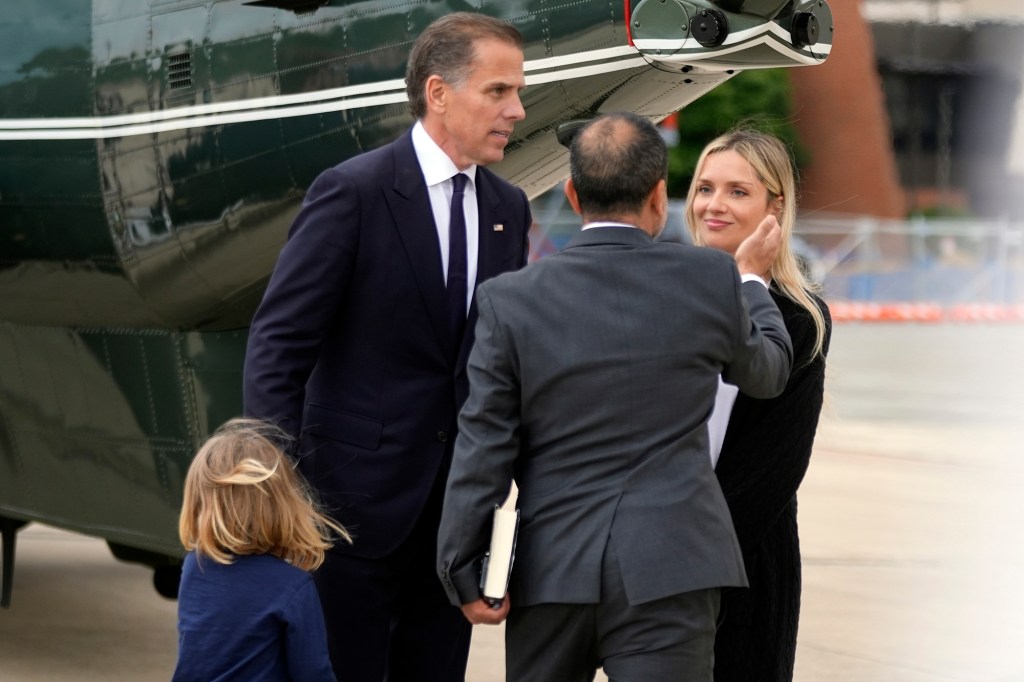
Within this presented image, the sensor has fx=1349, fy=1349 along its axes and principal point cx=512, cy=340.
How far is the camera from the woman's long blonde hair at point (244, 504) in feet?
9.00

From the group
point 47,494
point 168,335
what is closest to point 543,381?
point 168,335

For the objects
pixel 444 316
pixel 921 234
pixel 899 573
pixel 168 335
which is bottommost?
pixel 921 234

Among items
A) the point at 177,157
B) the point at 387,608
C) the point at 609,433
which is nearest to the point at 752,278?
the point at 609,433

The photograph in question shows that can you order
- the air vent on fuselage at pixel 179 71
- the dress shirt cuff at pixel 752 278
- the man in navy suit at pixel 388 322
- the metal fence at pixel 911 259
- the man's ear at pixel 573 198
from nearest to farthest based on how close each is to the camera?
the man's ear at pixel 573 198, the dress shirt cuff at pixel 752 278, the man in navy suit at pixel 388 322, the air vent on fuselage at pixel 179 71, the metal fence at pixel 911 259

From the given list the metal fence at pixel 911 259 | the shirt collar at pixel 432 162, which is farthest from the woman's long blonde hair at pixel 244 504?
the metal fence at pixel 911 259

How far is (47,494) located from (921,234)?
26.8 metres

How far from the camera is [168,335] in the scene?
448 cm

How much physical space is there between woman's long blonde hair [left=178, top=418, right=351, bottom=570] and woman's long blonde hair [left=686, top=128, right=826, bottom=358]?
1104mm

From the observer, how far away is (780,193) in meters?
3.16

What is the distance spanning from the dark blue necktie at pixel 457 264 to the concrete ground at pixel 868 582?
911 mm

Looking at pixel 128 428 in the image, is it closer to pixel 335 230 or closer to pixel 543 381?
pixel 335 230

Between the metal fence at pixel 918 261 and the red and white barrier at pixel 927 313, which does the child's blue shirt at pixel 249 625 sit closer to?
the red and white barrier at pixel 927 313

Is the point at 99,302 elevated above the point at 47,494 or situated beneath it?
elevated above

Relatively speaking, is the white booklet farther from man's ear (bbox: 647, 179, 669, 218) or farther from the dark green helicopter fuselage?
the dark green helicopter fuselage
